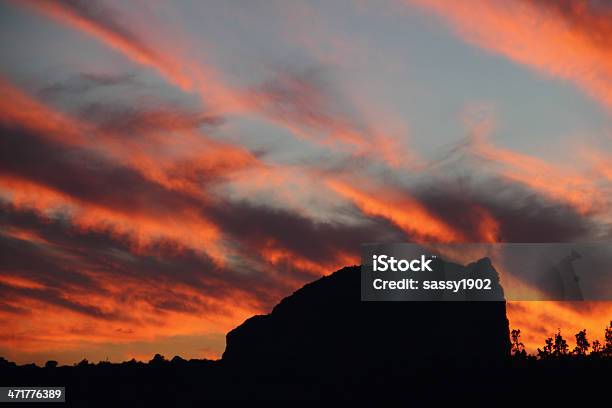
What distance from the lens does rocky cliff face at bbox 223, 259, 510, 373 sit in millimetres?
59812

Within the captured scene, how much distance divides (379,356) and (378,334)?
6.37 ft

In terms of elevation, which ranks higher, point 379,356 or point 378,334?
point 378,334

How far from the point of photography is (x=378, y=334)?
198 feet

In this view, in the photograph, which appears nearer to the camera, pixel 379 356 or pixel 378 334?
pixel 379 356

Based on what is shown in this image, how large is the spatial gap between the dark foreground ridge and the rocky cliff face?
90 millimetres

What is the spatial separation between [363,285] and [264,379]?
1281 centimetres

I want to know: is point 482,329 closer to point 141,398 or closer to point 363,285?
point 363,285

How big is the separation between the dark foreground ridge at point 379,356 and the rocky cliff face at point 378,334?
0.30 feet

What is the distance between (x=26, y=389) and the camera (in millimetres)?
82750

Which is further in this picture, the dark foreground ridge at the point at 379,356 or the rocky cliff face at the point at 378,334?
the rocky cliff face at the point at 378,334

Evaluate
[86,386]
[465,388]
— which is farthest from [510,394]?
[86,386]

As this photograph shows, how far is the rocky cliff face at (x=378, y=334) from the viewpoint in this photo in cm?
5981

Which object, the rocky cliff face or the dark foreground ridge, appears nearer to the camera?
the dark foreground ridge

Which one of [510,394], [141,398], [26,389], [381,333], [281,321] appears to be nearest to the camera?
[510,394]
